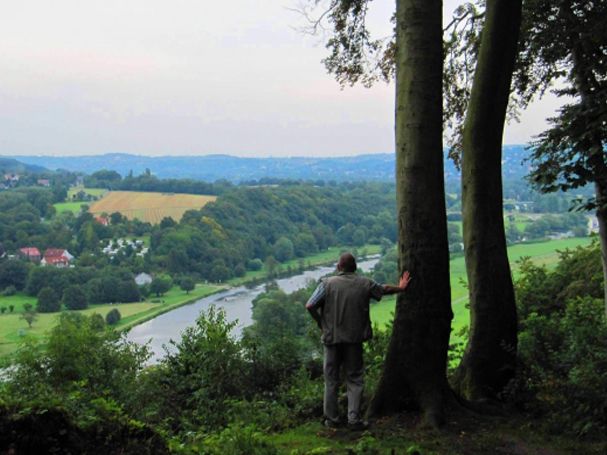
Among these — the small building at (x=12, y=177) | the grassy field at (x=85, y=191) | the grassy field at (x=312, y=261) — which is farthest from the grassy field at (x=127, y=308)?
the small building at (x=12, y=177)

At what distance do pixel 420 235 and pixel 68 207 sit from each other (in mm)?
76984

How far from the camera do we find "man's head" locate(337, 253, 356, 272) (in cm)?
497

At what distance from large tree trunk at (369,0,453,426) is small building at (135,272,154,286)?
39153mm

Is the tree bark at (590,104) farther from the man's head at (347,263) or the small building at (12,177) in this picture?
the small building at (12,177)

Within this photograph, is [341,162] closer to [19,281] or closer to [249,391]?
[19,281]

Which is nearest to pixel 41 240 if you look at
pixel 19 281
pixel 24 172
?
pixel 19 281

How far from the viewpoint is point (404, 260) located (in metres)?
5.23

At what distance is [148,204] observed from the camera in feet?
255

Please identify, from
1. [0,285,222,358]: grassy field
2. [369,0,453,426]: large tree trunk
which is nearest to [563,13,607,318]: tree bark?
[369,0,453,426]: large tree trunk

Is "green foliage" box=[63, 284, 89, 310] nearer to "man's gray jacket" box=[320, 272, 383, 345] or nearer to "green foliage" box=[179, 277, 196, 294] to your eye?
"green foliage" box=[179, 277, 196, 294]

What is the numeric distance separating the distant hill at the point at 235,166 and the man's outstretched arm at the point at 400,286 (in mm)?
69699

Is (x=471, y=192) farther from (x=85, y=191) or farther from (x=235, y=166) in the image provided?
(x=235, y=166)

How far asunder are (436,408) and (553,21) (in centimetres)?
557

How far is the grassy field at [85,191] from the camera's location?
8512cm
